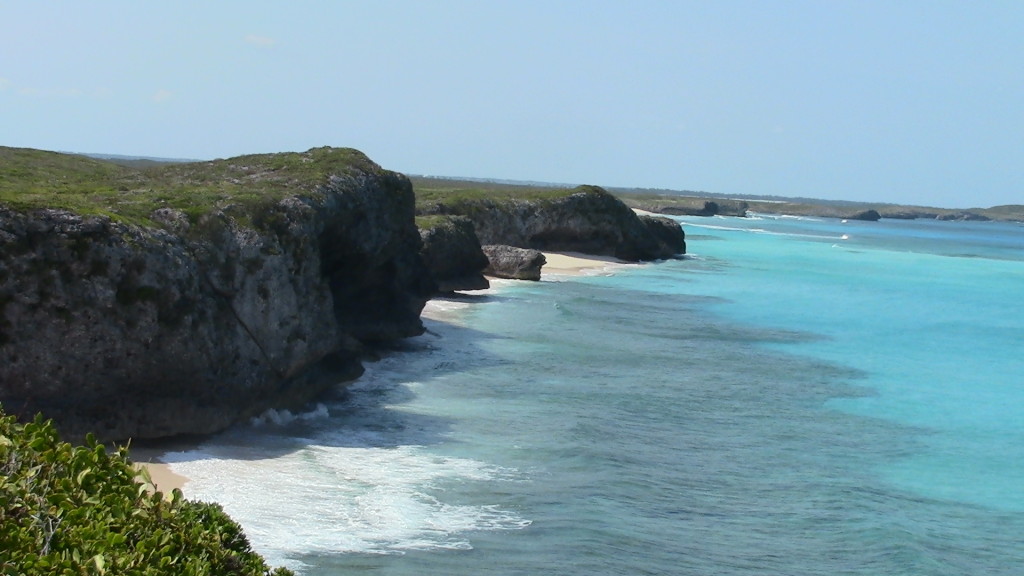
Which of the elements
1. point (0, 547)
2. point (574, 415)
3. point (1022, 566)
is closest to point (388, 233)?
point (574, 415)

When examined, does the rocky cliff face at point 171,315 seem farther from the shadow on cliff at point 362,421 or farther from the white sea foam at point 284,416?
the shadow on cliff at point 362,421

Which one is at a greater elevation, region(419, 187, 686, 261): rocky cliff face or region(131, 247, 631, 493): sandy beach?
region(419, 187, 686, 261): rocky cliff face

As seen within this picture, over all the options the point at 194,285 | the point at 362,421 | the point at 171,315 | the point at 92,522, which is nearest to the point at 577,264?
the point at 362,421

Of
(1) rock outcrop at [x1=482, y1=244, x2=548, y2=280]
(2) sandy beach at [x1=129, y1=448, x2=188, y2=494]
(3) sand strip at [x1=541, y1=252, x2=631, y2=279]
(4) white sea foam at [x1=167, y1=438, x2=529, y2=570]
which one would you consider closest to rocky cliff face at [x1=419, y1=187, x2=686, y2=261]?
(3) sand strip at [x1=541, y1=252, x2=631, y2=279]

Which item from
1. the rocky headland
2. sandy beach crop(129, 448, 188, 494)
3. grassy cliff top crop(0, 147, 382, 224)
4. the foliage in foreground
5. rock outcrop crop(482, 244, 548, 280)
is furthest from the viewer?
rock outcrop crop(482, 244, 548, 280)

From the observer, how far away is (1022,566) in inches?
539

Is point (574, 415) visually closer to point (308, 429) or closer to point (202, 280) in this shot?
point (308, 429)

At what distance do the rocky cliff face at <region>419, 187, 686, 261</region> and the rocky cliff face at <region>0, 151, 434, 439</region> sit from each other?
1459 inches

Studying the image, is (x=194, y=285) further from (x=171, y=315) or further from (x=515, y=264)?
(x=515, y=264)

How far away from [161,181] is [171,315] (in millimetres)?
7245

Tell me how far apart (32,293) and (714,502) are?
9.32 meters

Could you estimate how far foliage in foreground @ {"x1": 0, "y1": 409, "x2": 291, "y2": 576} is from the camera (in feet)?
16.0

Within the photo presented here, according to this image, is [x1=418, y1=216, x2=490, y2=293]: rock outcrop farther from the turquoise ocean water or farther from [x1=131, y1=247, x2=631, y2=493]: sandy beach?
the turquoise ocean water

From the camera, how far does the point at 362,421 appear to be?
1831 cm
